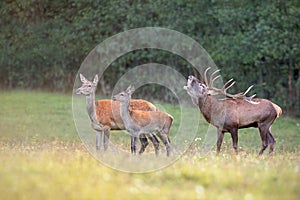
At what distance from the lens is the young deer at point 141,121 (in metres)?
13.4

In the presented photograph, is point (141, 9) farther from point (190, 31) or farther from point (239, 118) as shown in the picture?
point (239, 118)

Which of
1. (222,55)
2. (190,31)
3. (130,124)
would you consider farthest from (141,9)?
(130,124)

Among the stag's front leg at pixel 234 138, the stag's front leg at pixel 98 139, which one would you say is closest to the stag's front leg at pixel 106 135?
the stag's front leg at pixel 98 139

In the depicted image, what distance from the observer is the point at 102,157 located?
1014 centimetres

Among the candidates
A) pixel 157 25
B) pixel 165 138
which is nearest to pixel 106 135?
pixel 165 138

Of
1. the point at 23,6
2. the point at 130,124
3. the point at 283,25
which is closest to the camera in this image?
the point at 130,124

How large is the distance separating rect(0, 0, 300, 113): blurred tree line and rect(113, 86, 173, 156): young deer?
32.8 feet

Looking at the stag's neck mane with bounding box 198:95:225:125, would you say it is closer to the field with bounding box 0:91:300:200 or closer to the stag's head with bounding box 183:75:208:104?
the stag's head with bounding box 183:75:208:104

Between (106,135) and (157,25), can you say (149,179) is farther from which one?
(157,25)

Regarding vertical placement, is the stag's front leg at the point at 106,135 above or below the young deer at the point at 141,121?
below

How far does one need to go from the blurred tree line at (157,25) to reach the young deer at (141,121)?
10004 mm

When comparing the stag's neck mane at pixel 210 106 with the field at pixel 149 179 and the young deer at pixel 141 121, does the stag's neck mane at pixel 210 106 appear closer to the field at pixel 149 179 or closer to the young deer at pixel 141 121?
the young deer at pixel 141 121

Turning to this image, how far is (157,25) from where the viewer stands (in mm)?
25422

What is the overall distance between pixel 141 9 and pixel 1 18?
243 inches
